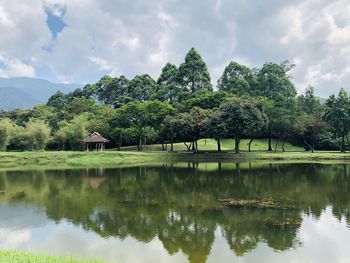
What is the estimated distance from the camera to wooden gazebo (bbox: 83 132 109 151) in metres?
78.8

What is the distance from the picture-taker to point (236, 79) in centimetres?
10531

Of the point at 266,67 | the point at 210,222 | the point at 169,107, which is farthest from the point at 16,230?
the point at 266,67

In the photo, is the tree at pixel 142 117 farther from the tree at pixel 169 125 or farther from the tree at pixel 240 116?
the tree at pixel 240 116

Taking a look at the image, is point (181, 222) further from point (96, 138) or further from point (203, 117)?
point (96, 138)

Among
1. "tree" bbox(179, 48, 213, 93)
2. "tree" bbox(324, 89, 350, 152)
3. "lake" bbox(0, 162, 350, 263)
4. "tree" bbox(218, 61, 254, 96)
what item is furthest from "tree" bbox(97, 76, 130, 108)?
"lake" bbox(0, 162, 350, 263)

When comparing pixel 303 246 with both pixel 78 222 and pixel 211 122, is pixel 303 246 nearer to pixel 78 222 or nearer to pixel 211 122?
pixel 78 222

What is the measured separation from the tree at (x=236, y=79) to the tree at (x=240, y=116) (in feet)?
112

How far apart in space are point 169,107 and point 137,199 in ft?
175

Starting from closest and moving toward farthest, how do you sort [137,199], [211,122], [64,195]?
[137,199]
[64,195]
[211,122]

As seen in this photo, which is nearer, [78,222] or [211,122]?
[78,222]

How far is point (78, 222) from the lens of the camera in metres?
20.3

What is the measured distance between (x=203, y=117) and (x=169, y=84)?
155 ft

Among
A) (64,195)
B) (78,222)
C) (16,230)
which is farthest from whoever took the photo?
(64,195)

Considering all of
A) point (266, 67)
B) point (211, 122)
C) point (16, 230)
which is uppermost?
point (266, 67)
